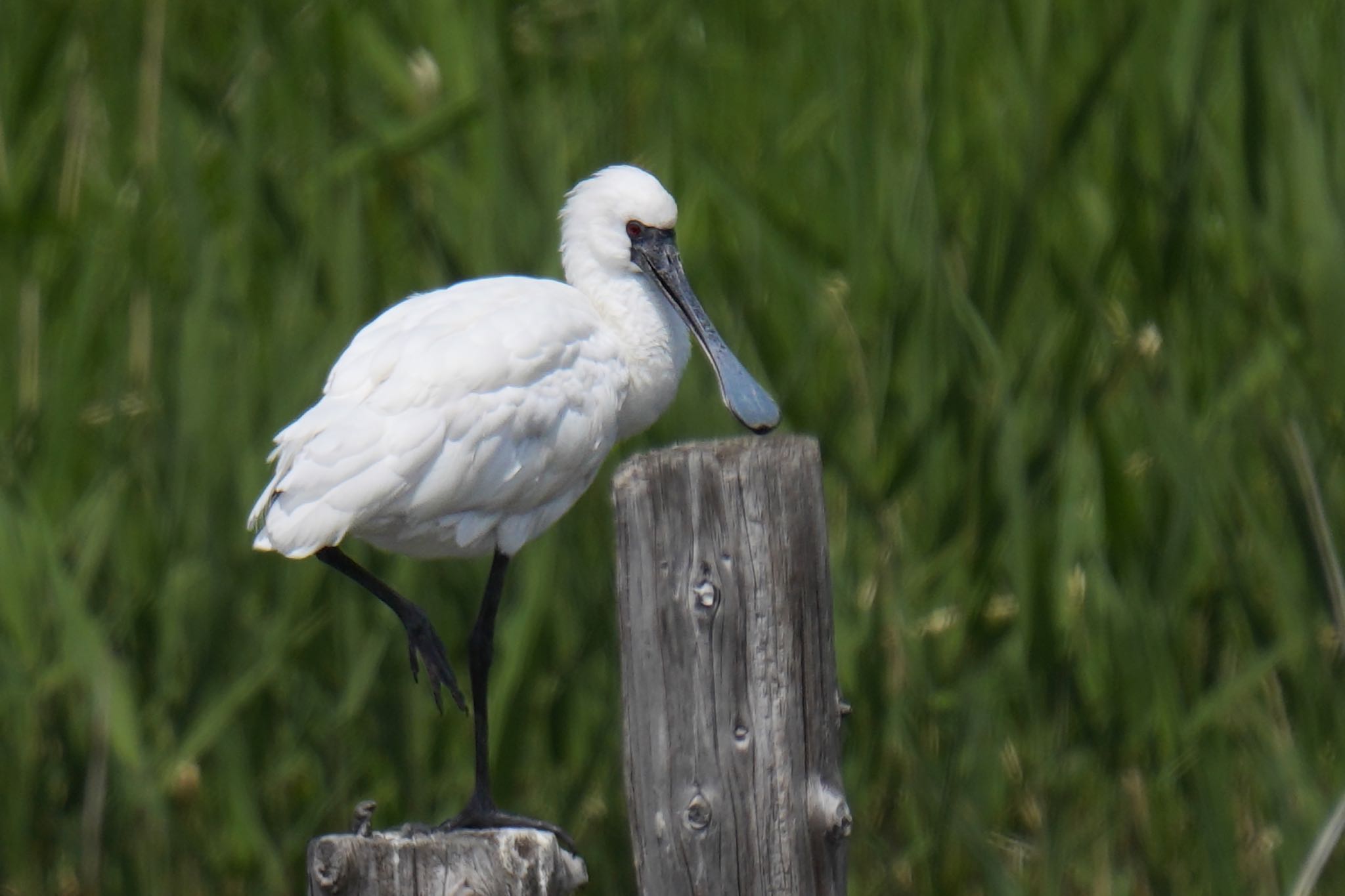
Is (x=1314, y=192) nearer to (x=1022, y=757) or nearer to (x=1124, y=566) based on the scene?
(x=1124, y=566)

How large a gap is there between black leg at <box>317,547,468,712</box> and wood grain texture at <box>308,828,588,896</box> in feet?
2.11

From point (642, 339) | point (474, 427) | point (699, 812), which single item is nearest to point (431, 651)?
point (474, 427)

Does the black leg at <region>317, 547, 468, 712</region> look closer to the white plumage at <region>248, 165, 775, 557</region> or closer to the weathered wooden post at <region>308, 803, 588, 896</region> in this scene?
the white plumage at <region>248, 165, 775, 557</region>

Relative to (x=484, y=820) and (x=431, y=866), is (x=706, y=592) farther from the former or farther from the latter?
(x=484, y=820)

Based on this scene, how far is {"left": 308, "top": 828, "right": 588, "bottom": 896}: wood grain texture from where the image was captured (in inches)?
92.4

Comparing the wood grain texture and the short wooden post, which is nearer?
the short wooden post

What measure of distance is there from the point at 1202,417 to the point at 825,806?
1.48 m

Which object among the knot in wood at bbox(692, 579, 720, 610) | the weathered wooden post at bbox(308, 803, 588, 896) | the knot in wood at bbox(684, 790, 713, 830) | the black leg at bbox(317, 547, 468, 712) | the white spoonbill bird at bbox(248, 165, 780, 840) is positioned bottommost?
the weathered wooden post at bbox(308, 803, 588, 896)

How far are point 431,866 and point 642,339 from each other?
1139 mm

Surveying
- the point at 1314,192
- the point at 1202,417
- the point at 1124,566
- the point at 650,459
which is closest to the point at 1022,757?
the point at 1124,566

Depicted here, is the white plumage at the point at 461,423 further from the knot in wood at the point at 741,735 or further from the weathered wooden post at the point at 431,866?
the knot in wood at the point at 741,735

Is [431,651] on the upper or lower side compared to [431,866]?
upper

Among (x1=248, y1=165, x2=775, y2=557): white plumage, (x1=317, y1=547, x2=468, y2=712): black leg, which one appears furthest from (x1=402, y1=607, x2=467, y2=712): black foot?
(x1=248, y1=165, x2=775, y2=557): white plumage

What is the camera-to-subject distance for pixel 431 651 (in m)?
3.02
